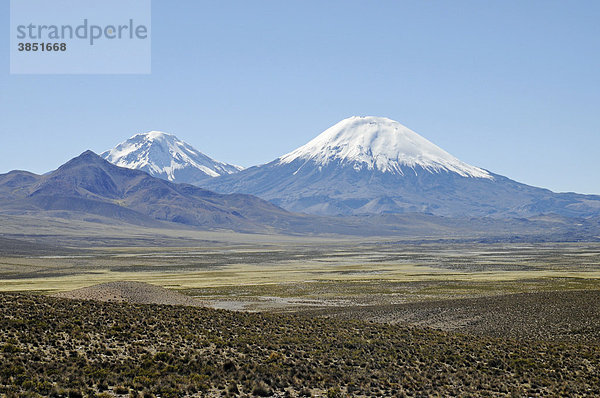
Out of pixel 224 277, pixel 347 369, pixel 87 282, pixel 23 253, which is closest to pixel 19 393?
pixel 347 369

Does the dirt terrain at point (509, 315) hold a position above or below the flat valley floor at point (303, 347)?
below

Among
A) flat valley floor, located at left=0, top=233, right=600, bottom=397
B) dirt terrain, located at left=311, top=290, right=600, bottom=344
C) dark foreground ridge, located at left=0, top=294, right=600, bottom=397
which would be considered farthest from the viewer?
dirt terrain, located at left=311, top=290, right=600, bottom=344

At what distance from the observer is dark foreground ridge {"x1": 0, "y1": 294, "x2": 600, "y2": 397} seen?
80.0 ft

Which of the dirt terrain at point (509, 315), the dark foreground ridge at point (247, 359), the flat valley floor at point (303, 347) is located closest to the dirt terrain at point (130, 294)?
the flat valley floor at point (303, 347)

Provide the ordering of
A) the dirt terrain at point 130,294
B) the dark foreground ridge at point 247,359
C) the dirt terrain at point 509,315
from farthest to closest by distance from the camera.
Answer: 1. the dirt terrain at point 130,294
2. the dirt terrain at point 509,315
3. the dark foreground ridge at point 247,359

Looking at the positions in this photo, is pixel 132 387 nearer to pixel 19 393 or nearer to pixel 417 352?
pixel 19 393

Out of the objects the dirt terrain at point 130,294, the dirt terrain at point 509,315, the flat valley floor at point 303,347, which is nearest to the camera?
the flat valley floor at point 303,347

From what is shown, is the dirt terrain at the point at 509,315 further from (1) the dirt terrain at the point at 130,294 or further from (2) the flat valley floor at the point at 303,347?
(1) the dirt terrain at the point at 130,294

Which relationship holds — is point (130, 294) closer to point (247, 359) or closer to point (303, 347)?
point (303, 347)

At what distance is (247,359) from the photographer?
28719 millimetres

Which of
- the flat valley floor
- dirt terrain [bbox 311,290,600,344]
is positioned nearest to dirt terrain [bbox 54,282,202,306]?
the flat valley floor

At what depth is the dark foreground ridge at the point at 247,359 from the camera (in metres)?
24.4

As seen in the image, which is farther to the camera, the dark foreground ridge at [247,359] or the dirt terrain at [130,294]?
the dirt terrain at [130,294]

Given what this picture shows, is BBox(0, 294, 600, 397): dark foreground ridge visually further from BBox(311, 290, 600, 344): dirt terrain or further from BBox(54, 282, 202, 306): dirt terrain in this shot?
BBox(54, 282, 202, 306): dirt terrain
